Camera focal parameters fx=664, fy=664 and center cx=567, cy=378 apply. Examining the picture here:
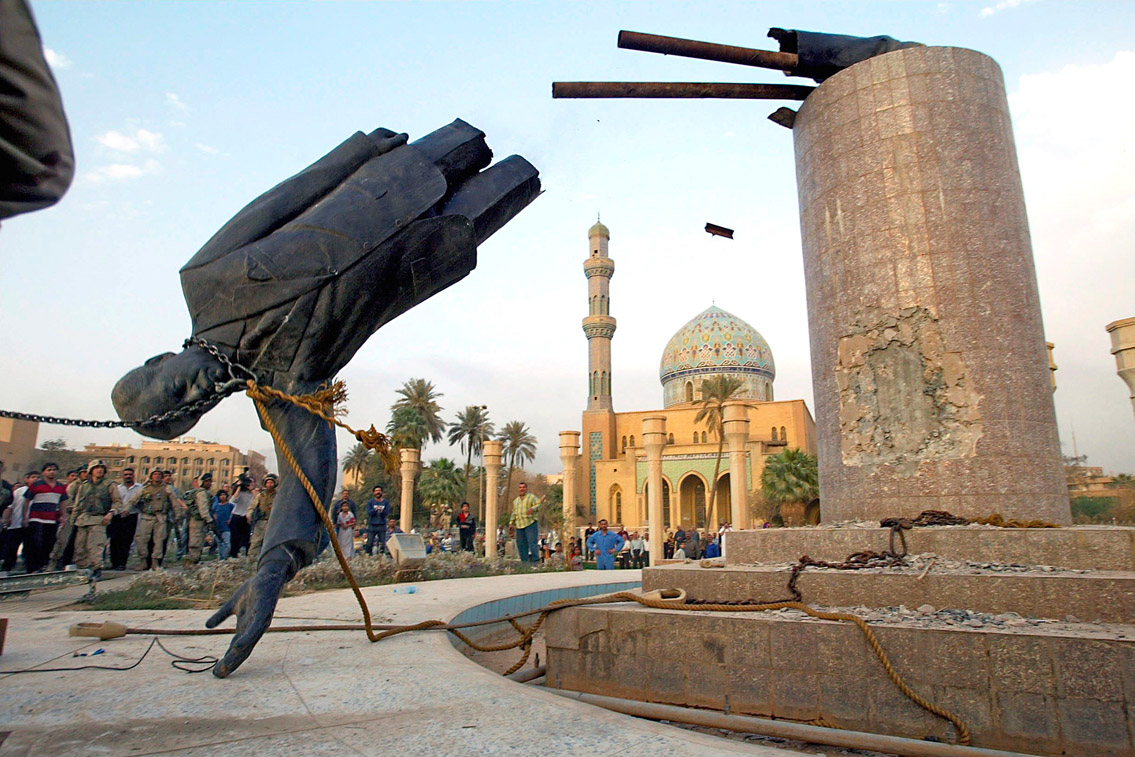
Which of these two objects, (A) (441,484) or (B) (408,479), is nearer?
(B) (408,479)

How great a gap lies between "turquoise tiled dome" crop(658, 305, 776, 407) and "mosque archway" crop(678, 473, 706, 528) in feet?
21.0

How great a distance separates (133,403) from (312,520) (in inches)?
40.2

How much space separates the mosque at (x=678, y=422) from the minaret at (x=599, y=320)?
76 millimetres

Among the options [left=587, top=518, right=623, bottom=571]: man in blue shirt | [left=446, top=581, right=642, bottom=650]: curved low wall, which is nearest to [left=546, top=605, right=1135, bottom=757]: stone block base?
[left=446, top=581, right=642, bottom=650]: curved low wall

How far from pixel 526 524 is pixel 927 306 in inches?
458

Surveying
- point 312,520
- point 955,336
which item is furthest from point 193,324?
point 955,336

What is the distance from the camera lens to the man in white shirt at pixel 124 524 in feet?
30.9

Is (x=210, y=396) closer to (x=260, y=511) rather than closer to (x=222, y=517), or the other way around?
(x=260, y=511)

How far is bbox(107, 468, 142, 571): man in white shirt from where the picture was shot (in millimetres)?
9420

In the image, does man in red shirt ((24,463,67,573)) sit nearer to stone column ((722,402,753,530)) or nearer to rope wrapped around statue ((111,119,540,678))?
rope wrapped around statue ((111,119,540,678))

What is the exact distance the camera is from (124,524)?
387 inches

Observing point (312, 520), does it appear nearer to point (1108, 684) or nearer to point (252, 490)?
point (1108, 684)

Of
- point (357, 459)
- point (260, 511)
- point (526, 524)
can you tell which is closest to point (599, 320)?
point (357, 459)

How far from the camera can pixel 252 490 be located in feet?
35.5
